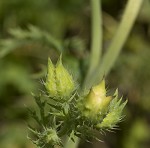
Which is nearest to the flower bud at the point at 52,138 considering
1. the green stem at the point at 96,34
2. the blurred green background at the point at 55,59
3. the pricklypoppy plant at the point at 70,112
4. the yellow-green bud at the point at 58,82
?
the pricklypoppy plant at the point at 70,112

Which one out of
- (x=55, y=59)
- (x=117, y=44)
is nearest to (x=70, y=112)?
(x=117, y=44)

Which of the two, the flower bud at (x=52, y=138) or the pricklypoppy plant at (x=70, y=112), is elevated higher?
the pricklypoppy plant at (x=70, y=112)

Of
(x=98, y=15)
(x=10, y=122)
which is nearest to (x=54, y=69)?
(x=98, y=15)

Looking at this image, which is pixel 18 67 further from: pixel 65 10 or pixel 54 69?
pixel 54 69

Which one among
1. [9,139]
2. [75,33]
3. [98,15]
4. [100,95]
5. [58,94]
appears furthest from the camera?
[75,33]

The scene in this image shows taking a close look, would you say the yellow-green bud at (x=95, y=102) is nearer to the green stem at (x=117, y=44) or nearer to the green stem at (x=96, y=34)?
the green stem at (x=117, y=44)

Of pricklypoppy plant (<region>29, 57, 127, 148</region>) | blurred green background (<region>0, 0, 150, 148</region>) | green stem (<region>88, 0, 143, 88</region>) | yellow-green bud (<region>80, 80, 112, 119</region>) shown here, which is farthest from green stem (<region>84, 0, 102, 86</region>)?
blurred green background (<region>0, 0, 150, 148</region>)

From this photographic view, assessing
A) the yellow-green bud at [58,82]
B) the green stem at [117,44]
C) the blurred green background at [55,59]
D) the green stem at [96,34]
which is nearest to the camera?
the yellow-green bud at [58,82]
